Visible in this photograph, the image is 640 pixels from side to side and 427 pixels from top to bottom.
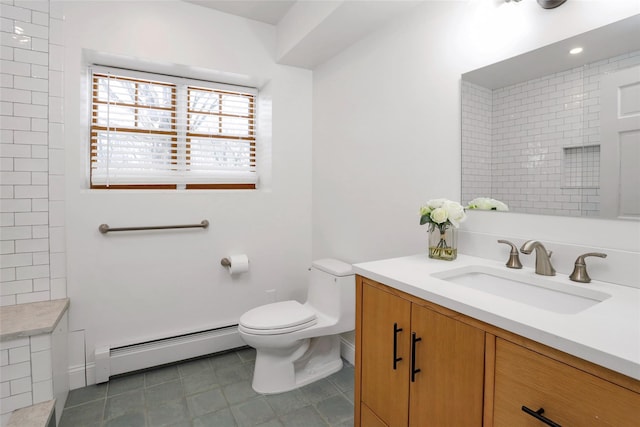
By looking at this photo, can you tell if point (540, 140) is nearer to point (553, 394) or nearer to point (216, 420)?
point (553, 394)

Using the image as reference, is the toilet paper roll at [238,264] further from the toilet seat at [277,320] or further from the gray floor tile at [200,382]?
the gray floor tile at [200,382]

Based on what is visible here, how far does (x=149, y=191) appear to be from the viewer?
216 centimetres

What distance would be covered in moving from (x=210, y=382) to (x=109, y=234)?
1114 millimetres

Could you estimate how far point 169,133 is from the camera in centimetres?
241

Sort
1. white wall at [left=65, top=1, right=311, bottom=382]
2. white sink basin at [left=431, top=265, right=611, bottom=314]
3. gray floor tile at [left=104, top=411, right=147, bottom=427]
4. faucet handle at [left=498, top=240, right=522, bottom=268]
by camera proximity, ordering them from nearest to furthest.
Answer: white sink basin at [left=431, top=265, right=611, bottom=314], faucet handle at [left=498, top=240, right=522, bottom=268], gray floor tile at [left=104, top=411, right=147, bottom=427], white wall at [left=65, top=1, right=311, bottom=382]

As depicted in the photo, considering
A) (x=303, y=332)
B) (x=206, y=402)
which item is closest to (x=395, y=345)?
(x=303, y=332)

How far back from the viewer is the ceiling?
220 cm

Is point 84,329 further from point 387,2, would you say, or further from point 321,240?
point 387,2

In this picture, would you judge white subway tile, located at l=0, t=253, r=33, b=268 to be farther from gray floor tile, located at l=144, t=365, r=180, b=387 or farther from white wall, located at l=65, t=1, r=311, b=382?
gray floor tile, located at l=144, t=365, r=180, b=387

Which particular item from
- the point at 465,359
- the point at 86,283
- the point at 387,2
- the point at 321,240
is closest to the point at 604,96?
the point at 465,359

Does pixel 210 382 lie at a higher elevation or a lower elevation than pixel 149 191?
lower

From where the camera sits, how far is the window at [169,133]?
7.15 feet

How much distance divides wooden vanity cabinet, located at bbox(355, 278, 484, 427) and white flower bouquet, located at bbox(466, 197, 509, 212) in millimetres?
620

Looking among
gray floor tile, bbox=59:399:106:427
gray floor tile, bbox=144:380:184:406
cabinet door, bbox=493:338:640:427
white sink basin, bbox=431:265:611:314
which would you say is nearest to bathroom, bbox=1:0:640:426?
white sink basin, bbox=431:265:611:314
